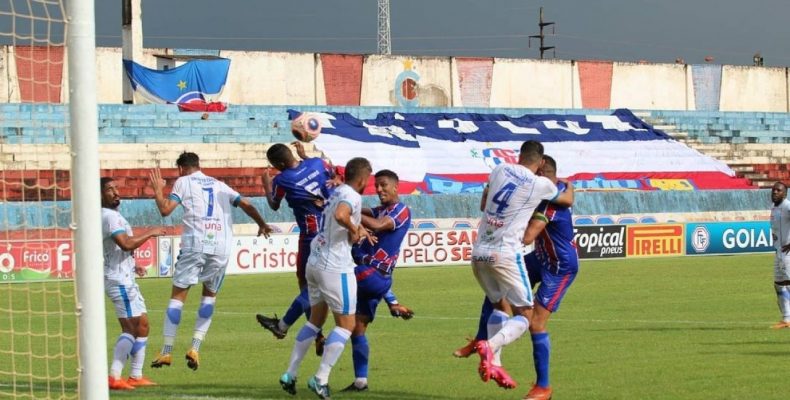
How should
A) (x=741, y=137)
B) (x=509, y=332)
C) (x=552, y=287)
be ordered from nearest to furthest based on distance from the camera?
(x=509, y=332)
(x=552, y=287)
(x=741, y=137)

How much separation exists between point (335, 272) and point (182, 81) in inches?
1511

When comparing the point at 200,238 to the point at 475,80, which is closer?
the point at 200,238

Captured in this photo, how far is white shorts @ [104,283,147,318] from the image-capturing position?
11.9 meters

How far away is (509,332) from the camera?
1054cm

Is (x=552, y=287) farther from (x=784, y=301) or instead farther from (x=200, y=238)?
(x=784, y=301)

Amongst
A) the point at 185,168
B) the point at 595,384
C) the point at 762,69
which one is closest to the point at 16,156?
the point at 185,168

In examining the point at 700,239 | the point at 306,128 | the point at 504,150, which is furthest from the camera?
the point at 504,150

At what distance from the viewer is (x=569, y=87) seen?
205 feet

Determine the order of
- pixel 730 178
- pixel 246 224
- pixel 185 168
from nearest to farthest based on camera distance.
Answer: pixel 185 168 → pixel 246 224 → pixel 730 178

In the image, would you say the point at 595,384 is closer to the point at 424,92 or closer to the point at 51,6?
the point at 51,6

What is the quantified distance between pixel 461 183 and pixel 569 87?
60.5ft

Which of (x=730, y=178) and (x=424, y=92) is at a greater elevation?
(x=424, y=92)

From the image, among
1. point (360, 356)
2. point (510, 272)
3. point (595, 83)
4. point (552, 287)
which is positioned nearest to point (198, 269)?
point (360, 356)

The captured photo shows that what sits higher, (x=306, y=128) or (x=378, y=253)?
(x=306, y=128)
